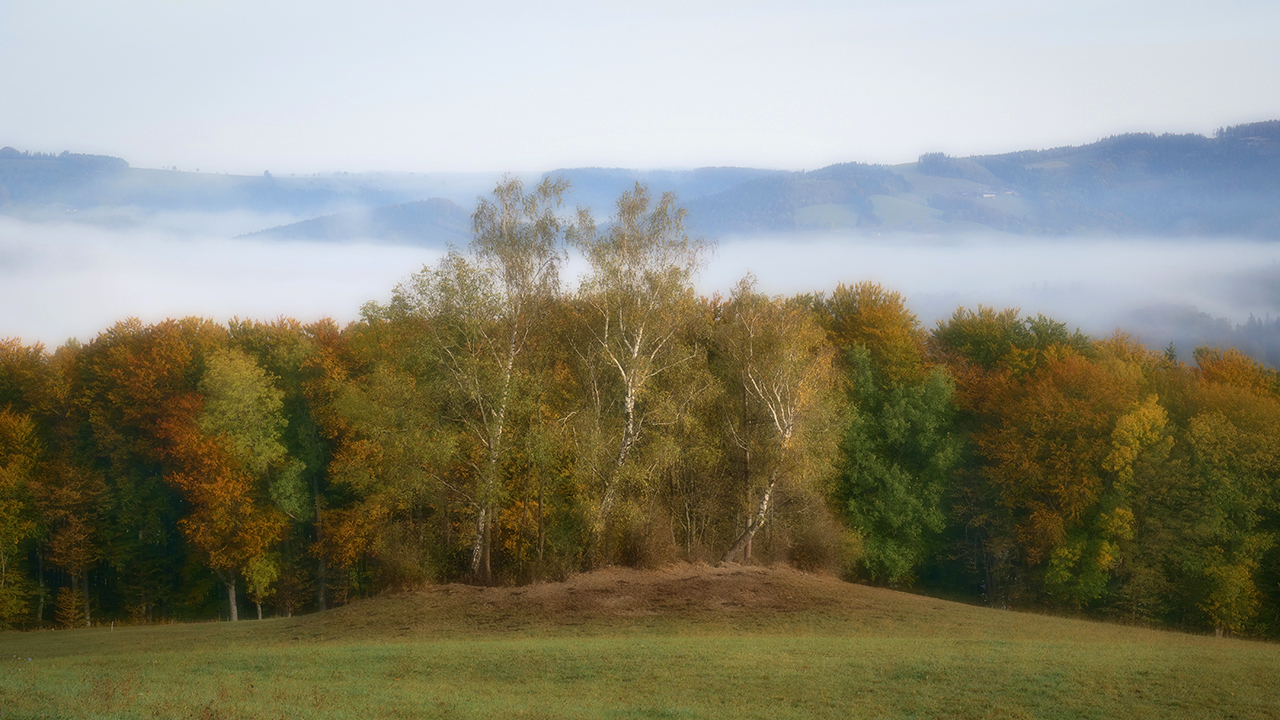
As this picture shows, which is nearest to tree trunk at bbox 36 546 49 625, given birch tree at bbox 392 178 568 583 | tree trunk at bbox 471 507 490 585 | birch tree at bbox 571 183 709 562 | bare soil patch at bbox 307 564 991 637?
bare soil patch at bbox 307 564 991 637

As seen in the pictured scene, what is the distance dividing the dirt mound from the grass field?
0.36ft

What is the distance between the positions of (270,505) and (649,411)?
913 inches

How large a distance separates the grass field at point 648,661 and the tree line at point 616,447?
211 inches

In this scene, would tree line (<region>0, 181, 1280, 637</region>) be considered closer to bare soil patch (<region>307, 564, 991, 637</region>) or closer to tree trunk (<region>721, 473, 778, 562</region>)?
tree trunk (<region>721, 473, 778, 562</region>)

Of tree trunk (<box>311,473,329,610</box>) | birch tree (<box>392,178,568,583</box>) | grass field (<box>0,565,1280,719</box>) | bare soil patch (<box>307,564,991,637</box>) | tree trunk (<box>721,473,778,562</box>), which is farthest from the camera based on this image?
tree trunk (<box>311,473,329,610</box>)

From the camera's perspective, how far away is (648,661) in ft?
67.2

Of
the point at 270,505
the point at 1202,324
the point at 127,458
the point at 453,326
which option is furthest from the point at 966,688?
the point at 1202,324

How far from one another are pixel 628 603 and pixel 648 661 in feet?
28.9

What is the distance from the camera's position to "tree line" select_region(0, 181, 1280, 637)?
35188mm

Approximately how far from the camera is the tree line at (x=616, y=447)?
35.2m

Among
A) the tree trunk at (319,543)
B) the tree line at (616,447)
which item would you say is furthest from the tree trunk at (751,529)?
the tree trunk at (319,543)

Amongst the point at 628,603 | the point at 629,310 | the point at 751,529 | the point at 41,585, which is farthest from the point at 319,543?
the point at 751,529

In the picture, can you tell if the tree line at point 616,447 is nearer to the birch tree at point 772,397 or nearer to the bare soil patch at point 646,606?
the birch tree at point 772,397

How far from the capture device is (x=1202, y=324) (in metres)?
114
